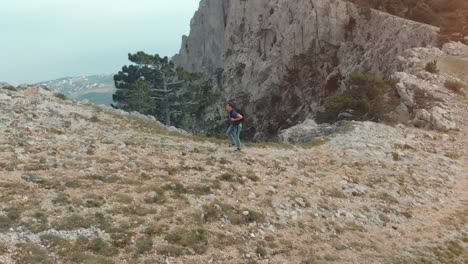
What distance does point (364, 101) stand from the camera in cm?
4362

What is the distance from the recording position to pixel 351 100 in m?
45.1

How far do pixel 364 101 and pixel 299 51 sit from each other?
52.1 metres

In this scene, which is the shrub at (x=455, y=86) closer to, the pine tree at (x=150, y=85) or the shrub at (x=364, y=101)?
the shrub at (x=364, y=101)

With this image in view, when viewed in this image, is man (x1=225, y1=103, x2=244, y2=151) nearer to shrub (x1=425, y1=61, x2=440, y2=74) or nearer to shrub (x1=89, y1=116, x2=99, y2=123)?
shrub (x1=89, y1=116, x2=99, y2=123)

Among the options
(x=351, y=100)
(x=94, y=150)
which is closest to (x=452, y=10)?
(x=351, y=100)

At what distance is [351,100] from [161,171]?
2771cm

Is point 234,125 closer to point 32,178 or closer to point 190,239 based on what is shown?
point 190,239

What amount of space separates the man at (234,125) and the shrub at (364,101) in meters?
18.9

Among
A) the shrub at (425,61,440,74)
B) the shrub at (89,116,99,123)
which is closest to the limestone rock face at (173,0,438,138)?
the shrub at (425,61,440,74)

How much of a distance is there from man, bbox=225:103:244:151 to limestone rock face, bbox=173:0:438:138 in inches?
1569

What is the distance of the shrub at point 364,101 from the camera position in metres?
42.9

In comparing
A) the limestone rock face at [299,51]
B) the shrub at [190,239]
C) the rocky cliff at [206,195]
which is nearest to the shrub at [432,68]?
the limestone rock face at [299,51]

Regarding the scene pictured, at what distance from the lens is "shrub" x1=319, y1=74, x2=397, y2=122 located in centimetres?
4294

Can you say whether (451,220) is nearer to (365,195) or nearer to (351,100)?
(365,195)
